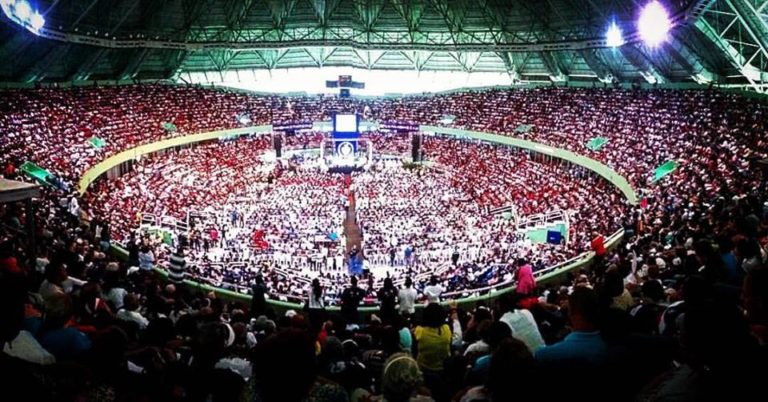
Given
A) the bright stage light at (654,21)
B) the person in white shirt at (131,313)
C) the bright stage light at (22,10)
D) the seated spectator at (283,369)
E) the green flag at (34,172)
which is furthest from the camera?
the bright stage light at (654,21)

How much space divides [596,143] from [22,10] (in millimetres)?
38343

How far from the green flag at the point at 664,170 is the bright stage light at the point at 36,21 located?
3597 centimetres

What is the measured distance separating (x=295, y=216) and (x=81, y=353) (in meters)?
36.0

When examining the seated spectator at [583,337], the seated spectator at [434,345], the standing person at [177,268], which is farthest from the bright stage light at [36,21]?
the seated spectator at [583,337]

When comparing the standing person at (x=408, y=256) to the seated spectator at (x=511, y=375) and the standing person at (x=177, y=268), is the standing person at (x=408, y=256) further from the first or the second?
the seated spectator at (x=511, y=375)

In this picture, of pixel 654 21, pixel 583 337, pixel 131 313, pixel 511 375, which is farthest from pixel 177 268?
pixel 654 21

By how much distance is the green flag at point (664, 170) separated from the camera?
3250 cm

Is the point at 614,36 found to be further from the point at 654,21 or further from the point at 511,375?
the point at 511,375

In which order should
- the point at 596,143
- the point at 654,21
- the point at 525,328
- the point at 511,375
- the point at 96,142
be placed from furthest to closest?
the point at 596,143
the point at 96,142
the point at 654,21
the point at 525,328
the point at 511,375

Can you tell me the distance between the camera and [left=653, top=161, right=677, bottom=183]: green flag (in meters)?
32.5

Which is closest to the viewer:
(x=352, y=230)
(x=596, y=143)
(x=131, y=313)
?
(x=131, y=313)

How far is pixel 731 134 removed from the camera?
3136 centimetres

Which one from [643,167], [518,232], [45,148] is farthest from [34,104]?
[643,167]

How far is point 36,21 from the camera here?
1447 inches
